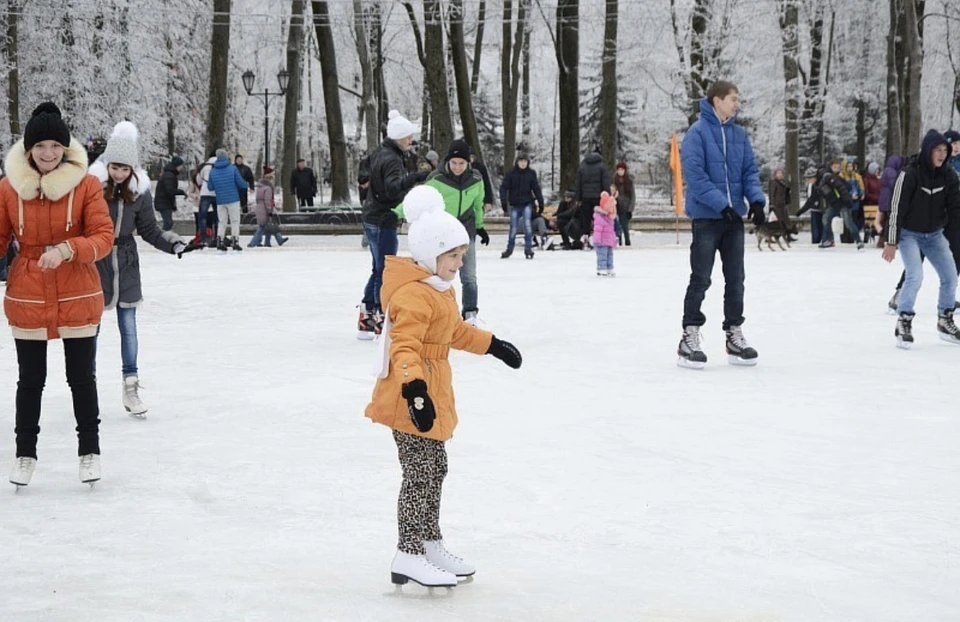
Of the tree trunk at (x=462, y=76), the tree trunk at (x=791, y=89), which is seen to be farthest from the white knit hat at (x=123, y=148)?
the tree trunk at (x=791, y=89)

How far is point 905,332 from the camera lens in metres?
10.2

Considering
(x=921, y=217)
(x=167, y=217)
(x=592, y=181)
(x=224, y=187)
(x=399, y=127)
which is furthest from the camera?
(x=167, y=217)

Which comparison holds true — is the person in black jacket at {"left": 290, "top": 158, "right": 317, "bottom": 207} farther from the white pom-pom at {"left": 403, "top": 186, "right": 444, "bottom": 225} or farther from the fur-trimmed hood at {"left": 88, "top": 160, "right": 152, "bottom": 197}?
the white pom-pom at {"left": 403, "top": 186, "right": 444, "bottom": 225}

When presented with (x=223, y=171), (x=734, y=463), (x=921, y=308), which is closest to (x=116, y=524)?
(x=734, y=463)

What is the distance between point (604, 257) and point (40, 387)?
1177 cm

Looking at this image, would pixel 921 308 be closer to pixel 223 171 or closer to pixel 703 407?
pixel 703 407

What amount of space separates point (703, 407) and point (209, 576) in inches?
155

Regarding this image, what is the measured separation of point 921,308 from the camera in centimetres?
1290

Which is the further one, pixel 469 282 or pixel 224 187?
pixel 224 187

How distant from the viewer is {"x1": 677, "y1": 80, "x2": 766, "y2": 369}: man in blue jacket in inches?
360

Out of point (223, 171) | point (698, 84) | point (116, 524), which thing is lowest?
point (116, 524)

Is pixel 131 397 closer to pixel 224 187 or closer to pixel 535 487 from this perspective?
pixel 535 487

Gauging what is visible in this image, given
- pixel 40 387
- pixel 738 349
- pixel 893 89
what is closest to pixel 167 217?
pixel 893 89

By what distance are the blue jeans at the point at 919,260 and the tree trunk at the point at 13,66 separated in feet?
81.5
